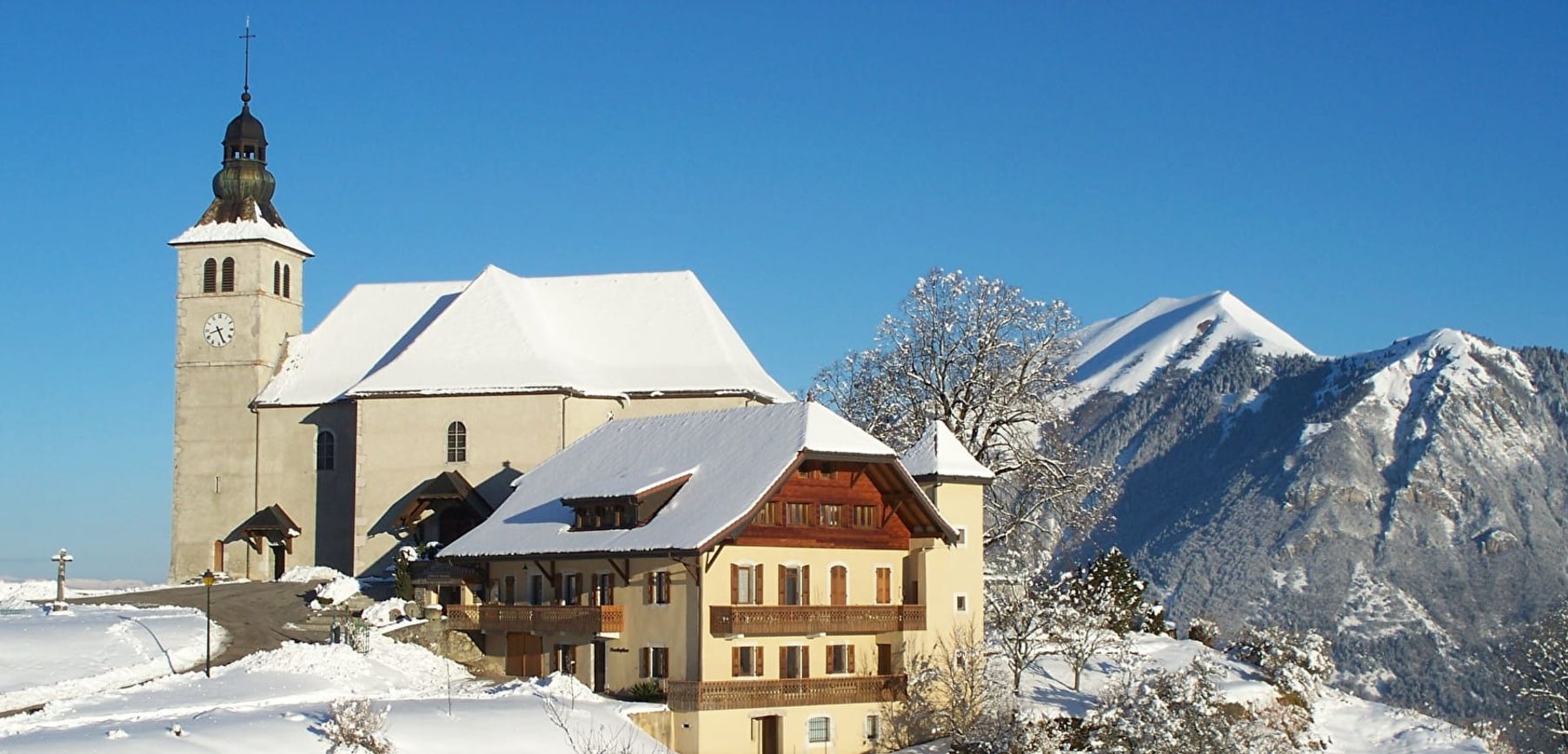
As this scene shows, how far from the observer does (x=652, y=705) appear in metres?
46.4

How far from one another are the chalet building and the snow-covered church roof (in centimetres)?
1349

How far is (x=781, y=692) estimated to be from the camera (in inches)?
1853

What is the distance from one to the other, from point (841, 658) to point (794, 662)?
5.51ft

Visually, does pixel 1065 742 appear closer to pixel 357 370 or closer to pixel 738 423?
pixel 738 423

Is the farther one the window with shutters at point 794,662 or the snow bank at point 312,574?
the snow bank at point 312,574

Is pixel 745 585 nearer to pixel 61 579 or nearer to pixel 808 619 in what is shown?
pixel 808 619

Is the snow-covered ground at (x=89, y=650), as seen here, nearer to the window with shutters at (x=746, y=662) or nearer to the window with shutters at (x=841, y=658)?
the window with shutters at (x=746, y=662)

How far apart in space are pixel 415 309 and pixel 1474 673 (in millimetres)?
99289

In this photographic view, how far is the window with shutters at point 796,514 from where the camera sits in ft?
160

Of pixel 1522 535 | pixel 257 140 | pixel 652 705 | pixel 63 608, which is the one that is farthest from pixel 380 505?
pixel 1522 535

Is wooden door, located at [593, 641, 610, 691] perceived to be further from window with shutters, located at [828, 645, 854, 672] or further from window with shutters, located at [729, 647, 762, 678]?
window with shutters, located at [828, 645, 854, 672]

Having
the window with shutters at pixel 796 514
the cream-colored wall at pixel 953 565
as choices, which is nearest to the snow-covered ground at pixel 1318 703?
the cream-colored wall at pixel 953 565

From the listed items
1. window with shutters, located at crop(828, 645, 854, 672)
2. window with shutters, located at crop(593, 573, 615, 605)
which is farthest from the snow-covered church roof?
window with shutters, located at crop(828, 645, 854, 672)

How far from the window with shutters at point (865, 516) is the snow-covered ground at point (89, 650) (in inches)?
704
